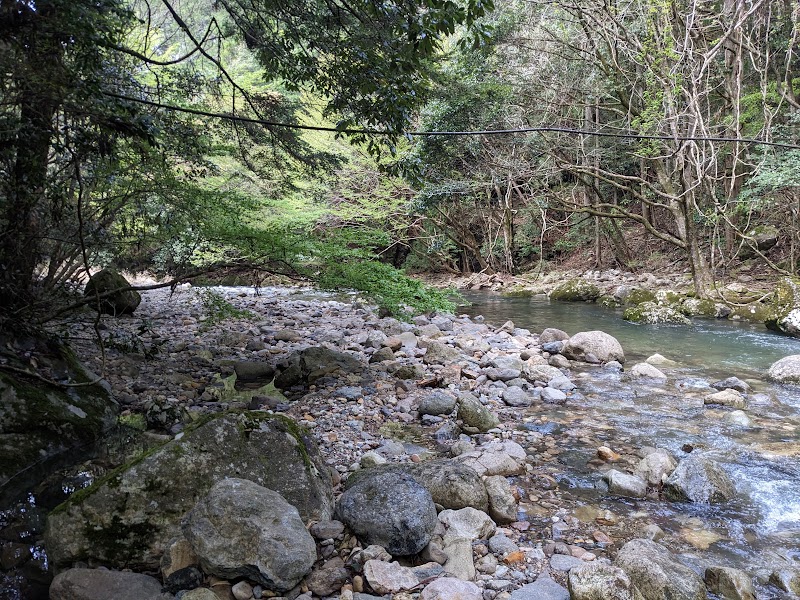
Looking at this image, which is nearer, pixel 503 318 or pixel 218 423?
pixel 218 423

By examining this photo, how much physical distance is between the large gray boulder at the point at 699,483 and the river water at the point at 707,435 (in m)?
0.06

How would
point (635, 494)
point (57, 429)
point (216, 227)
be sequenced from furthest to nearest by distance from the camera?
point (216, 227) → point (57, 429) → point (635, 494)

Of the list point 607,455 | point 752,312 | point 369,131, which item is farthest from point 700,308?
point 369,131

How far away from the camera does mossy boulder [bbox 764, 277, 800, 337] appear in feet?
27.2

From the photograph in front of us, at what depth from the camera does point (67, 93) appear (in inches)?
109

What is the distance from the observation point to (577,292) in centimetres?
1343

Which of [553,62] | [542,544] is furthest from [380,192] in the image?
[542,544]

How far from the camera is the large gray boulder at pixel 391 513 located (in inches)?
97.3

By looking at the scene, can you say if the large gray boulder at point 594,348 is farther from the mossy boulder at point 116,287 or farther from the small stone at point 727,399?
the mossy boulder at point 116,287

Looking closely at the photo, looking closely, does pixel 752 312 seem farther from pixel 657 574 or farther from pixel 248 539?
pixel 248 539

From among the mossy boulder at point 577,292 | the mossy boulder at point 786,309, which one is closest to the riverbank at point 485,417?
the mossy boulder at point 786,309

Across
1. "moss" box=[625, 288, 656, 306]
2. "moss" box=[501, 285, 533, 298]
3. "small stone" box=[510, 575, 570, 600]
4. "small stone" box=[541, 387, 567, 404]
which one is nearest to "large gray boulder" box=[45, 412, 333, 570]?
"small stone" box=[510, 575, 570, 600]

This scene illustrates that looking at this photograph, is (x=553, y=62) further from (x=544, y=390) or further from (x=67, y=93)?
(x=67, y=93)

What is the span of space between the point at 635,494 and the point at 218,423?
260 cm
